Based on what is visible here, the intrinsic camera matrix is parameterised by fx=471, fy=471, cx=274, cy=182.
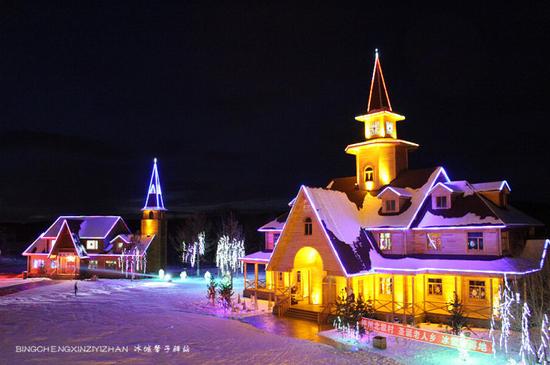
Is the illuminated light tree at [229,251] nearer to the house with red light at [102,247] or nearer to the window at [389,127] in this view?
the house with red light at [102,247]

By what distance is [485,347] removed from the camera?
60.8 ft

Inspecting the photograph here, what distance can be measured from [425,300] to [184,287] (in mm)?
22724

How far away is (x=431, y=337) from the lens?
2058 centimetres

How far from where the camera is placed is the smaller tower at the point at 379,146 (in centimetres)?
3422

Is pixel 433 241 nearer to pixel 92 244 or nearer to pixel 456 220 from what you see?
pixel 456 220

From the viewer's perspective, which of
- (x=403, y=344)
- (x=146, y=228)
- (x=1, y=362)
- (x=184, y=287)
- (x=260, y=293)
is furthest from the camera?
(x=146, y=228)

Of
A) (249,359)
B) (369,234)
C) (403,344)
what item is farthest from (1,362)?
(369,234)

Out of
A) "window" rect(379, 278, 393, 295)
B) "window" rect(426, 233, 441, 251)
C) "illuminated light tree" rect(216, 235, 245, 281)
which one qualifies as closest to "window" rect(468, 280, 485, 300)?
"window" rect(426, 233, 441, 251)

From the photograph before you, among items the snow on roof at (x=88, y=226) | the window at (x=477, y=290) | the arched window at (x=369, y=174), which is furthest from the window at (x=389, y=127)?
the snow on roof at (x=88, y=226)

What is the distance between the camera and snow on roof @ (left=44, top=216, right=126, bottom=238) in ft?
183

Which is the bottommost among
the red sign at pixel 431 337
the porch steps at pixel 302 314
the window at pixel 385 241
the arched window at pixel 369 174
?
the porch steps at pixel 302 314

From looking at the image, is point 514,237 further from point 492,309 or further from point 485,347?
point 485,347

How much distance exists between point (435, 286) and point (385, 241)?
167 inches

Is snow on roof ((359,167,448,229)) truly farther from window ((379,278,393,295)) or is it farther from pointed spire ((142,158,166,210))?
pointed spire ((142,158,166,210))
